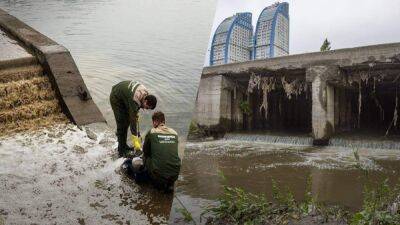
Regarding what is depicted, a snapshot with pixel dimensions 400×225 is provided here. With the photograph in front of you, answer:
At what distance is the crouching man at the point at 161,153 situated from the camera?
7.63 feet

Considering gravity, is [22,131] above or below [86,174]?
above

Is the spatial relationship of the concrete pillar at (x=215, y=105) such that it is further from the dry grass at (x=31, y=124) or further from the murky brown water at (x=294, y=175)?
the dry grass at (x=31, y=124)

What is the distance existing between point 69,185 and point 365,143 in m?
6.95

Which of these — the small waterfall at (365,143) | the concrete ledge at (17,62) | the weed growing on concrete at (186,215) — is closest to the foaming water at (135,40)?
the concrete ledge at (17,62)

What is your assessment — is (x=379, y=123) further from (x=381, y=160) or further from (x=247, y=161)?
(x=247, y=161)

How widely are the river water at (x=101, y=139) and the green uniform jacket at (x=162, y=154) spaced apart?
17 centimetres

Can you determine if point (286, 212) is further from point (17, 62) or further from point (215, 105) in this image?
point (215, 105)

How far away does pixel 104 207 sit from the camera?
2195mm

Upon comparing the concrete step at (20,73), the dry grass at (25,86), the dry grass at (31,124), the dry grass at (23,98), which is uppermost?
the concrete step at (20,73)

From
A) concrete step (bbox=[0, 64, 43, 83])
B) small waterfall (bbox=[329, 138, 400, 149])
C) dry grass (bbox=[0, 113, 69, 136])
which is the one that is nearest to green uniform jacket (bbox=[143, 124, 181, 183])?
dry grass (bbox=[0, 113, 69, 136])

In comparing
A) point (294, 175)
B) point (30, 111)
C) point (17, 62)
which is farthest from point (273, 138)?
point (30, 111)

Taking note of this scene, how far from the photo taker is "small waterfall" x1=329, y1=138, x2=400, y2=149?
766 cm

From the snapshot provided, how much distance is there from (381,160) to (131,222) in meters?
5.18

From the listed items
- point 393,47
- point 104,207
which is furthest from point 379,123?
point 104,207
